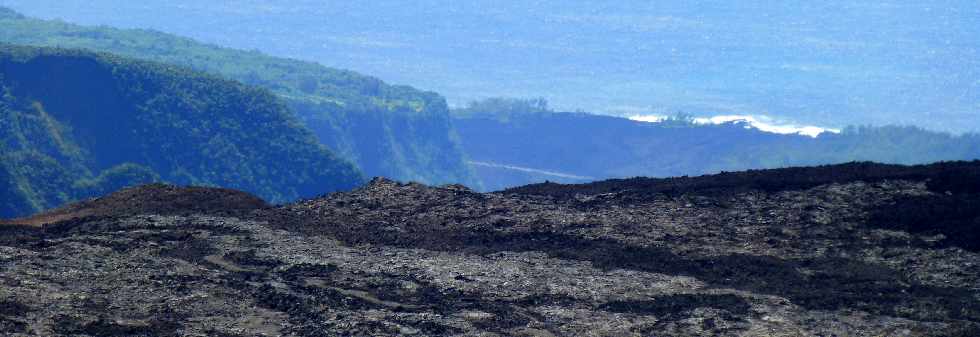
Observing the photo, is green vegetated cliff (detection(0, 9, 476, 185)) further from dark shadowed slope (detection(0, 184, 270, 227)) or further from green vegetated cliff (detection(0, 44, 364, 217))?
dark shadowed slope (detection(0, 184, 270, 227))

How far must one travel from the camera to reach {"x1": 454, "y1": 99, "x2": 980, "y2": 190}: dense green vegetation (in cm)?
11831

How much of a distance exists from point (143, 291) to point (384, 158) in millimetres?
118631

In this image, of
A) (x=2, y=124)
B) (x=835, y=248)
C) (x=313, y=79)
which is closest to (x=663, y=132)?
(x=313, y=79)

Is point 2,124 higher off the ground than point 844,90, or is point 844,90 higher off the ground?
point 844,90

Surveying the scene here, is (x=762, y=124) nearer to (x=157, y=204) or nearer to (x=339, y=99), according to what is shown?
(x=339, y=99)

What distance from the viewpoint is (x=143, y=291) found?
98.3ft

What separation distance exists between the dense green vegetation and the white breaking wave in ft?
5.47

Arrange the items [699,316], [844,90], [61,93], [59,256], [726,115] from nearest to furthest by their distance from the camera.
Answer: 1. [699,316]
2. [59,256]
3. [61,93]
4. [726,115]
5. [844,90]

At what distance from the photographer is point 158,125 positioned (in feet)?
388

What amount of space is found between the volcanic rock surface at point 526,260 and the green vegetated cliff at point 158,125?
73.2 m

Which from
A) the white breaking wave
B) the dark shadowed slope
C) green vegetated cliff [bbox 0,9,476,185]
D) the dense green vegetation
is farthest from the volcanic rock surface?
green vegetated cliff [bbox 0,9,476,185]

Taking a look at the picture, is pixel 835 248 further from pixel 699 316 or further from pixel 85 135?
pixel 85 135

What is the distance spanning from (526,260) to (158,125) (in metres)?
88.7

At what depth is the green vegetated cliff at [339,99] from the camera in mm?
146125
